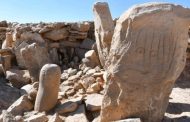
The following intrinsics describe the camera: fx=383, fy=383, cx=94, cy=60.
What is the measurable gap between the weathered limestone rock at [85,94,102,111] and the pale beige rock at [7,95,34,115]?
3.61ft

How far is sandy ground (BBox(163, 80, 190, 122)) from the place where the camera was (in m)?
5.66

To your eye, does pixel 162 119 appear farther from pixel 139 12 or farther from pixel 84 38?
pixel 84 38

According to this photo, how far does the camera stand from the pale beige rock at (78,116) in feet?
20.8

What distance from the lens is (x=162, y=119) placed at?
555 cm

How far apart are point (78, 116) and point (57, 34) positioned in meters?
4.77

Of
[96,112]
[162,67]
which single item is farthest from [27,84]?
[162,67]

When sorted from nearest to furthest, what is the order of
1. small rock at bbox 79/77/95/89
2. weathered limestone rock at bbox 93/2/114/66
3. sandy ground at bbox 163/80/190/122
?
sandy ground at bbox 163/80/190/122, weathered limestone rock at bbox 93/2/114/66, small rock at bbox 79/77/95/89

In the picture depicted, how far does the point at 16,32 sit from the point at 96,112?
17.6 ft

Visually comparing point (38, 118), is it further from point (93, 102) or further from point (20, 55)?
point (20, 55)

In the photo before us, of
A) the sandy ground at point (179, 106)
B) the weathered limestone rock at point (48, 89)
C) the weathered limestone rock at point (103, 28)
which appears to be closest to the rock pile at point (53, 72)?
the weathered limestone rock at point (48, 89)

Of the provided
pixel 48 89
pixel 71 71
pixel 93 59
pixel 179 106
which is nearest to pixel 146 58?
pixel 179 106

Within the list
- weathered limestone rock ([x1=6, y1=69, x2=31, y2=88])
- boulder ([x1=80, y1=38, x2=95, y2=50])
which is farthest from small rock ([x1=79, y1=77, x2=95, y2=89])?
boulder ([x1=80, y1=38, x2=95, y2=50])

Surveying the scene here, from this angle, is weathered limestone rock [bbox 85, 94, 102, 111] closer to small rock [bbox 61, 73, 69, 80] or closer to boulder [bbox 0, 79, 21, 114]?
boulder [bbox 0, 79, 21, 114]

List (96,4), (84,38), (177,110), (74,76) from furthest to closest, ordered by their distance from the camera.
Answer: (84,38)
(74,76)
(96,4)
(177,110)
